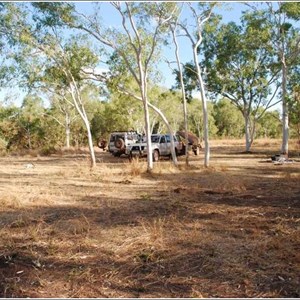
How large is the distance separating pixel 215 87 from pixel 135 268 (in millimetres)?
26510

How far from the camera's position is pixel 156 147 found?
74.3ft

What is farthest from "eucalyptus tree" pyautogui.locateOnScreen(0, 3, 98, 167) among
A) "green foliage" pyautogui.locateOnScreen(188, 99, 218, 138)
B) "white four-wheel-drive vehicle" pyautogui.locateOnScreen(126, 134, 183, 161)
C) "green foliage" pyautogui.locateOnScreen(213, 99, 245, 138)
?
"green foliage" pyautogui.locateOnScreen(213, 99, 245, 138)

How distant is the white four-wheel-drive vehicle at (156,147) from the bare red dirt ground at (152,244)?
12.3m

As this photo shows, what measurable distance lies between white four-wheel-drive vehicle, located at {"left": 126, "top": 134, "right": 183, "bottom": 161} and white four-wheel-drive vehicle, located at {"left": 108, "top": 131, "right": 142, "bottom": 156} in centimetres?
241

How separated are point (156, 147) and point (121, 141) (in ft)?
12.7

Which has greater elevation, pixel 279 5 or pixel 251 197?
pixel 279 5

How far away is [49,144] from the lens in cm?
4575

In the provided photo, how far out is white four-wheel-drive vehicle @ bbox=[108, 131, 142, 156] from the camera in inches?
1009

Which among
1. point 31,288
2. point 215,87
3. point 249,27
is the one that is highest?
point 249,27

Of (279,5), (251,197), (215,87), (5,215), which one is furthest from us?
(215,87)

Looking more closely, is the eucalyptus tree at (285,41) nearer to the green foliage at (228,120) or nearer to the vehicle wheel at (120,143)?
the vehicle wheel at (120,143)

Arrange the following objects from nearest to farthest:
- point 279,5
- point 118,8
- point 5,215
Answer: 1. point 5,215
2. point 118,8
3. point 279,5

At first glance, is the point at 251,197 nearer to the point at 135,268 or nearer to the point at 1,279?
the point at 135,268

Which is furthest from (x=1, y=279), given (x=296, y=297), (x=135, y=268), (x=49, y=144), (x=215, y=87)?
(x=49, y=144)
